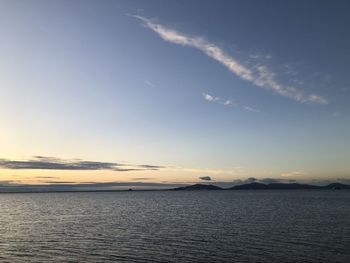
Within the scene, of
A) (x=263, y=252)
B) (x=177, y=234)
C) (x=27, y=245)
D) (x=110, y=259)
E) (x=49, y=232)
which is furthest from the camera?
(x=49, y=232)

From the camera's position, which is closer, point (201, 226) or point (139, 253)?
point (139, 253)

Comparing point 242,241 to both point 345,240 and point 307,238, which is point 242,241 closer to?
point 307,238

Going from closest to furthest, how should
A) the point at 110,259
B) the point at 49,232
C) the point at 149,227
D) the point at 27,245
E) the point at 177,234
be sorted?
the point at 110,259 → the point at 27,245 → the point at 177,234 → the point at 49,232 → the point at 149,227

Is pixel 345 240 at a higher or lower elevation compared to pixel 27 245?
higher

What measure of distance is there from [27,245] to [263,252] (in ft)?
118

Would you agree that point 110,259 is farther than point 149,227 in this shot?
No

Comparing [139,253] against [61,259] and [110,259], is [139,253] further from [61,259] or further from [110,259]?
[61,259]

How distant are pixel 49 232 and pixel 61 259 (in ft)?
93.0

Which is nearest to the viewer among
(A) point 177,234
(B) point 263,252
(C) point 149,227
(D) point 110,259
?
(D) point 110,259

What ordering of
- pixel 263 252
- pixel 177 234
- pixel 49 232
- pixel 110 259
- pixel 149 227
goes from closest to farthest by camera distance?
pixel 110 259, pixel 263 252, pixel 177 234, pixel 49 232, pixel 149 227

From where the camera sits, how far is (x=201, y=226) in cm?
7738

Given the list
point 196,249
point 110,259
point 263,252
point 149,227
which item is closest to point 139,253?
point 110,259

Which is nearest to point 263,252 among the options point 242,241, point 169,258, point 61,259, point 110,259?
point 242,241

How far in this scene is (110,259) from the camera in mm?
45312
